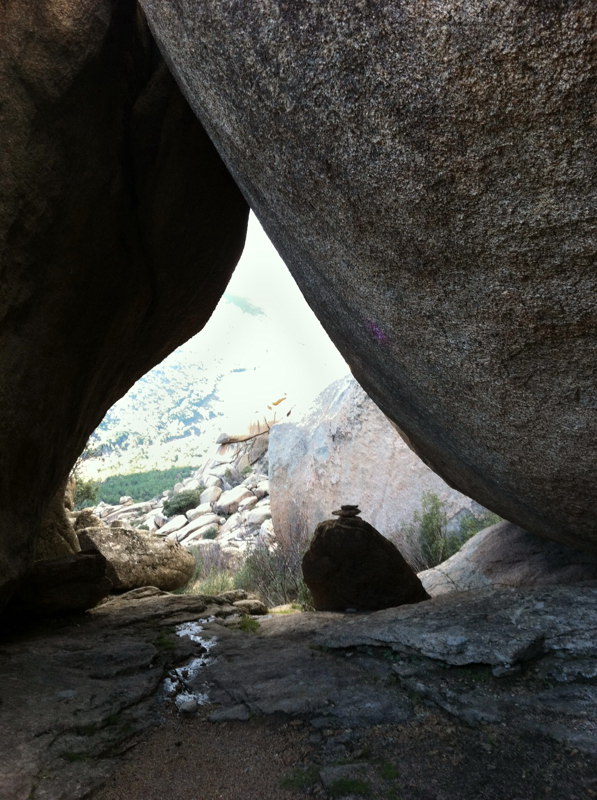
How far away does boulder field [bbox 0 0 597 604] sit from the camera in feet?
6.84

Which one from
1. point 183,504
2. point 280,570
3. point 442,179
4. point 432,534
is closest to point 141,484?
point 183,504

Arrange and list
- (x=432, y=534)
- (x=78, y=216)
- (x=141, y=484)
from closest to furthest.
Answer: (x=78, y=216) < (x=432, y=534) < (x=141, y=484)

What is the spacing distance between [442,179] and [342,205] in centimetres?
51

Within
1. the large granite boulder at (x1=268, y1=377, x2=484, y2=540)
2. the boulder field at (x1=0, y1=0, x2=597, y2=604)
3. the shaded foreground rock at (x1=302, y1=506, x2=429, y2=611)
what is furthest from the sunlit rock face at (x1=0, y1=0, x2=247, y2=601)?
the large granite boulder at (x1=268, y1=377, x2=484, y2=540)

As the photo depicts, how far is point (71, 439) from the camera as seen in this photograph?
198 inches

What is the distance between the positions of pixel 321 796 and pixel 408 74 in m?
2.57

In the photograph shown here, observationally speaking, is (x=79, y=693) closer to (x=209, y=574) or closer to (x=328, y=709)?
(x=328, y=709)

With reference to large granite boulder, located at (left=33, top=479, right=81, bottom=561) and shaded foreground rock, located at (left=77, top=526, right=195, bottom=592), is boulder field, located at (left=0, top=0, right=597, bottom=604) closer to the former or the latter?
large granite boulder, located at (left=33, top=479, right=81, bottom=561)

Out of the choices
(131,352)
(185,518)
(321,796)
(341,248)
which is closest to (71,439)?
(131,352)

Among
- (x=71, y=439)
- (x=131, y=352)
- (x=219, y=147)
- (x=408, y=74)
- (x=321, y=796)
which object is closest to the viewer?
(x=408, y=74)

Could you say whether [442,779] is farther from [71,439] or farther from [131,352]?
[131,352]

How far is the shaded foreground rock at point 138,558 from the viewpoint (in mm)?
6527

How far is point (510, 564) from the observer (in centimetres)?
619

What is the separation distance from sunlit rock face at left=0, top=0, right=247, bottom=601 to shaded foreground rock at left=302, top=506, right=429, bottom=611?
88.9 inches
